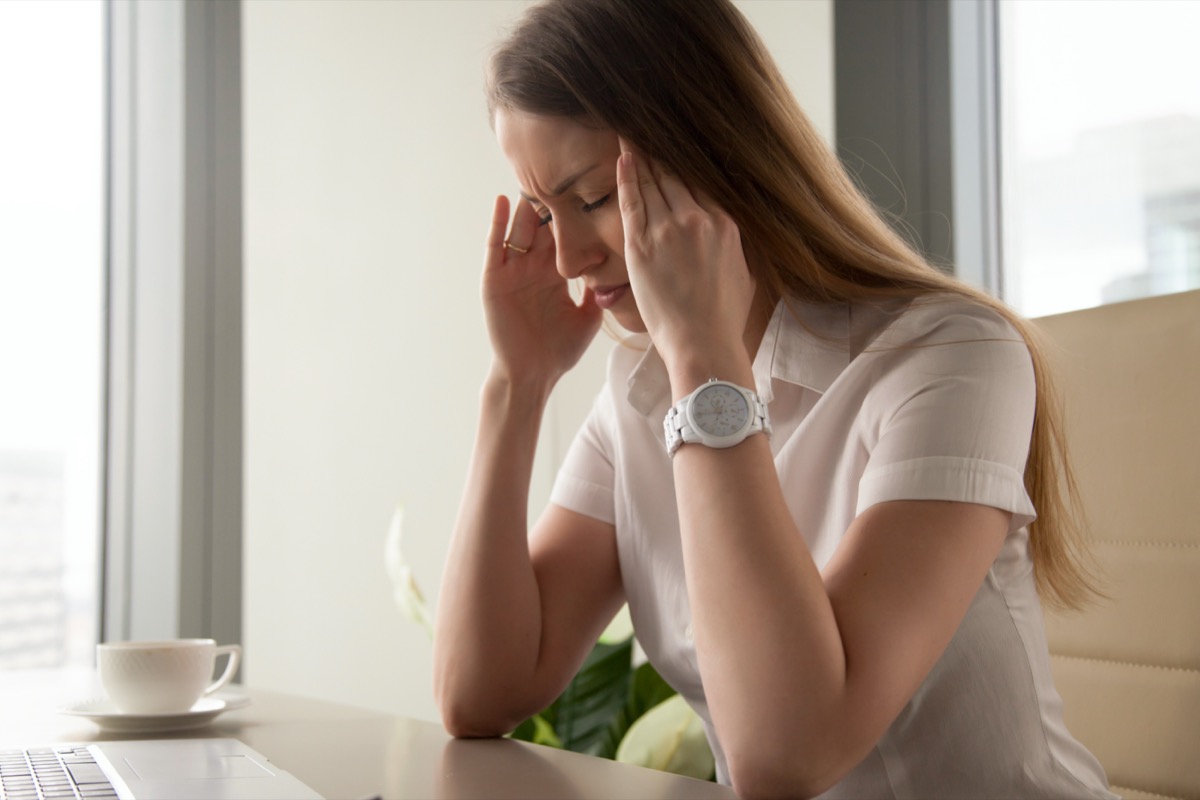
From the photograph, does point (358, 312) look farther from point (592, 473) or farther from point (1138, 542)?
point (1138, 542)

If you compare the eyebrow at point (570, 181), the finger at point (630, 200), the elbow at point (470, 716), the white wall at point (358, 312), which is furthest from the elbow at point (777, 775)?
the white wall at point (358, 312)

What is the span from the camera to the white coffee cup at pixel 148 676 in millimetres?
945

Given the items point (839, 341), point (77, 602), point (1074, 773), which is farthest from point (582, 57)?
point (77, 602)

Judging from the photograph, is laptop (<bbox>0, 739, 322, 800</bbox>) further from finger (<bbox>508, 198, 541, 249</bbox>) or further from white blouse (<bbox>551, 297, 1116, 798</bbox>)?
finger (<bbox>508, 198, 541, 249</bbox>)

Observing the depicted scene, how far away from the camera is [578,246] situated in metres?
1.07

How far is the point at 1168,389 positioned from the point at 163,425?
5.79 ft

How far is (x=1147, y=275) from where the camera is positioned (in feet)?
5.26

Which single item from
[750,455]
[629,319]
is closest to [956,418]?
[750,455]

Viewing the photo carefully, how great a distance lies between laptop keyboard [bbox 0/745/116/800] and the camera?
0.61 m

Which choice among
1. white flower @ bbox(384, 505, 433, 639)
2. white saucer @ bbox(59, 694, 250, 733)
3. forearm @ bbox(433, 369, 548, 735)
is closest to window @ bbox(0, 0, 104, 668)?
white flower @ bbox(384, 505, 433, 639)

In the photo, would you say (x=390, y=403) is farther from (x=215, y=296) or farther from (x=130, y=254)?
(x=130, y=254)

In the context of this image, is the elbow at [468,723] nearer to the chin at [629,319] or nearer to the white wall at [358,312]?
the chin at [629,319]

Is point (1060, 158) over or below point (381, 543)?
over

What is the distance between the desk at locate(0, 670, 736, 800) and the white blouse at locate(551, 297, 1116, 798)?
253 millimetres
